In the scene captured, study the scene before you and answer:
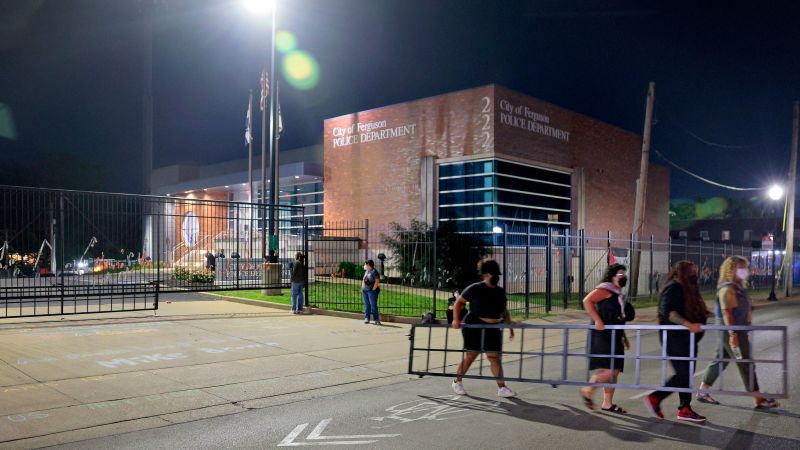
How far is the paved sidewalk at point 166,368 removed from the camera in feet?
23.0

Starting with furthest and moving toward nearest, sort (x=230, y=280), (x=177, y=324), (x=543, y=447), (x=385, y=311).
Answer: (x=230, y=280), (x=385, y=311), (x=177, y=324), (x=543, y=447)

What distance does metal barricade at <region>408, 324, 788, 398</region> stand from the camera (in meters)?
6.68

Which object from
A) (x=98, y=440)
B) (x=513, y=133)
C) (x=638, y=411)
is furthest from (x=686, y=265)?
(x=513, y=133)

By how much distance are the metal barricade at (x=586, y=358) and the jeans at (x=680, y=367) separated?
5 cm

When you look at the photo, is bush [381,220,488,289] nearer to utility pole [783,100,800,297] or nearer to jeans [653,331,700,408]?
jeans [653,331,700,408]

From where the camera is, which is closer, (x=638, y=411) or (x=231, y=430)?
(x=231, y=430)

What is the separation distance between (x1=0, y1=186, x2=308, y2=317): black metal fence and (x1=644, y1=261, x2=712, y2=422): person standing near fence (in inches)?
513

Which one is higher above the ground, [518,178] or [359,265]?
[518,178]

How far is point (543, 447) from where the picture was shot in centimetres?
560

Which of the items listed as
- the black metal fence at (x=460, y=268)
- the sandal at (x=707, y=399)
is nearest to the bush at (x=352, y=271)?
the black metal fence at (x=460, y=268)

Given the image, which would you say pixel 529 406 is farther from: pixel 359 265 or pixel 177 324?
pixel 359 265

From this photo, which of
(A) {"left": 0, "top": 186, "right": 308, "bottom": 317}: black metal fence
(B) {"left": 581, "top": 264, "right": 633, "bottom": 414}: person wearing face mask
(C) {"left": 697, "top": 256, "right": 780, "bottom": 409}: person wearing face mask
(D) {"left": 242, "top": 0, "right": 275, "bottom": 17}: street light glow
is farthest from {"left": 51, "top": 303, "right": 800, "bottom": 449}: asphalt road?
(D) {"left": 242, "top": 0, "right": 275, "bottom": 17}: street light glow

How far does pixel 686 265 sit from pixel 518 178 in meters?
23.6

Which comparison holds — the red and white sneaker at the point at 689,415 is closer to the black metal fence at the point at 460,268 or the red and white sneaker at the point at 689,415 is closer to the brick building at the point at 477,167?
the black metal fence at the point at 460,268
